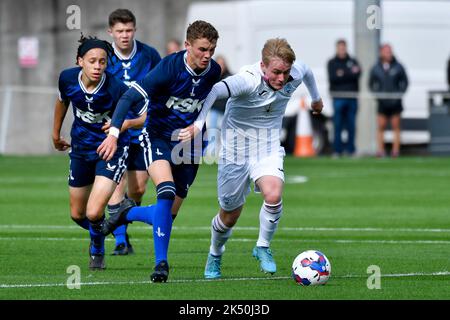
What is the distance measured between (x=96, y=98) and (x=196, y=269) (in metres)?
1.73

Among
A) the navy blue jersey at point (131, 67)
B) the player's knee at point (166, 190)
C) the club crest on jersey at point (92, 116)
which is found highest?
the navy blue jersey at point (131, 67)

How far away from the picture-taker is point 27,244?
1326 centimetres

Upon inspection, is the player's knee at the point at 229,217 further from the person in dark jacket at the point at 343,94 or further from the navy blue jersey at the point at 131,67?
the person in dark jacket at the point at 343,94

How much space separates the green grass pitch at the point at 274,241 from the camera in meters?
9.80

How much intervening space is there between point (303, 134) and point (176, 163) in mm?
18311

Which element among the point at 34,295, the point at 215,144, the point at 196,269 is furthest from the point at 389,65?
the point at 34,295

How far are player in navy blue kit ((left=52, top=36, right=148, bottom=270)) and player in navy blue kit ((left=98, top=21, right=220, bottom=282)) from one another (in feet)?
1.33

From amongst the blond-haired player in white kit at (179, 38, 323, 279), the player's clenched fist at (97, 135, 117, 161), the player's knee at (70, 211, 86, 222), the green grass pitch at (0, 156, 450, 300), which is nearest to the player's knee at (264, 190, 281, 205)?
the blond-haired player in white kit at (179, 38, 323, 279)

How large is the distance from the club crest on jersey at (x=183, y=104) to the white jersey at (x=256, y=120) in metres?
Answer: 0.30

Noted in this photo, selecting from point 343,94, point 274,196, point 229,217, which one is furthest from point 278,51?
point 343,94

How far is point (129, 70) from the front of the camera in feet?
41.7

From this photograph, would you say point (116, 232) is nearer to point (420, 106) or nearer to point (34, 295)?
point (34, 295)

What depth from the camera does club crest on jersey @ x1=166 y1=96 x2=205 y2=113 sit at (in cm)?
1086
